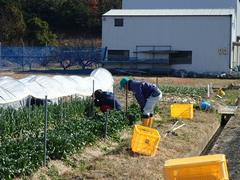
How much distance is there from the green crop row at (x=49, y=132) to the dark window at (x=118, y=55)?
25.4m

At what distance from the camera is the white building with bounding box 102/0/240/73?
129ft

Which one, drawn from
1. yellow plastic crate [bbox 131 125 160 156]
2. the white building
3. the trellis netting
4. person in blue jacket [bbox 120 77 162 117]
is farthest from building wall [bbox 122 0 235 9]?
yellow plastic crate [bbox 131 125 160 156]

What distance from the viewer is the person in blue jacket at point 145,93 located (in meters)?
13.4

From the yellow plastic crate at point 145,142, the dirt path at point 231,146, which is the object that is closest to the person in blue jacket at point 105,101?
the dirt path at point 231,146

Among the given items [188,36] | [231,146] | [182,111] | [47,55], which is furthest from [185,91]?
[47,55]

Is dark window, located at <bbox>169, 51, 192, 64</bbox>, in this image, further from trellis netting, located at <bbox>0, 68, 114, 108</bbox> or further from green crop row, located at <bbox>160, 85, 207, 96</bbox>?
trellis netting, located at <bbox>0, 68, 114, 108</bbox>

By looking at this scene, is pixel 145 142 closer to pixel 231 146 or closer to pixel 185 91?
pixel 231 146

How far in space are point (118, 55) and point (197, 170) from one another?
3494 cm

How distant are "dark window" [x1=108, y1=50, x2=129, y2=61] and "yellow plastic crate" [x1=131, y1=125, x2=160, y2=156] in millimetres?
30148

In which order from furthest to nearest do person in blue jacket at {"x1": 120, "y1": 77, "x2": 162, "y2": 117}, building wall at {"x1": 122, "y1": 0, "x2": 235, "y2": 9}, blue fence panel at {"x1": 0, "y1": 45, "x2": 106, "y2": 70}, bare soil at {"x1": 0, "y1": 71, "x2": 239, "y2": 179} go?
building wall at {"x1": 122, "y1": 0, "x2": 235, "y2": 9} → blue fence panel at {"x1": 0, "y1": 45, "x2": 106, "y2": 70} → person in blue jacket at {"x1": 120, "y1": 77, "x2": 162, "y2": 117} → bare soil at {"x1": 0, "y1": 71, "x2": 239, "y2": 179}

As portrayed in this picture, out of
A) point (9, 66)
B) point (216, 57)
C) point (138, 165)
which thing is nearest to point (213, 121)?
point (138, 165)

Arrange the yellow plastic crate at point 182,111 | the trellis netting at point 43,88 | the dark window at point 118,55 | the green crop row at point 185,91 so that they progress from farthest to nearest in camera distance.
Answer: the dark window at point 118,55
the green crop row at point 185,91
the yellow plastic crate at point 182,111
the trellis netting at point 43,88

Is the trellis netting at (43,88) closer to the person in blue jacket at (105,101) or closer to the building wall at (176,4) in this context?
the person in blue jacket at (105,101)

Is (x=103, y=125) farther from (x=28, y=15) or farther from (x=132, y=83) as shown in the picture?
(x=28, y=15)
